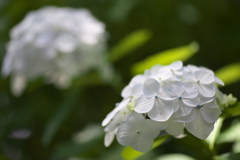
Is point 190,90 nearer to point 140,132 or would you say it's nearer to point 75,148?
point 140,132

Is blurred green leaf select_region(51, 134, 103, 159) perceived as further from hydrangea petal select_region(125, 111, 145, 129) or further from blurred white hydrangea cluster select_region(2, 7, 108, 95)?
hydrangea petal select_region(125, 111, 145, 129)

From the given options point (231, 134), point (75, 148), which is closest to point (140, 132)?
point (231, 134)

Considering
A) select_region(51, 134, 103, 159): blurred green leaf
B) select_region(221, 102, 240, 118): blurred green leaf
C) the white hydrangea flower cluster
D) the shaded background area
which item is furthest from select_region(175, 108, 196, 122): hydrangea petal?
the shaded background area

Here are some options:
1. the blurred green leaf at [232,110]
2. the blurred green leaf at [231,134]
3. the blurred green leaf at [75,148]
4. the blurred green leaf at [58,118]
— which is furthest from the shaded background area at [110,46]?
the blurred green leaf at [232,110]

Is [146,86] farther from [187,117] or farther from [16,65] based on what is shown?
[16,65]

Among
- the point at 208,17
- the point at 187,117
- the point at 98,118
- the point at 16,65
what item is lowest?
the point at 187,117

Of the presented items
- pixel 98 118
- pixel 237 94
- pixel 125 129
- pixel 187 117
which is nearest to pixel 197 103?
pixel 187 117
